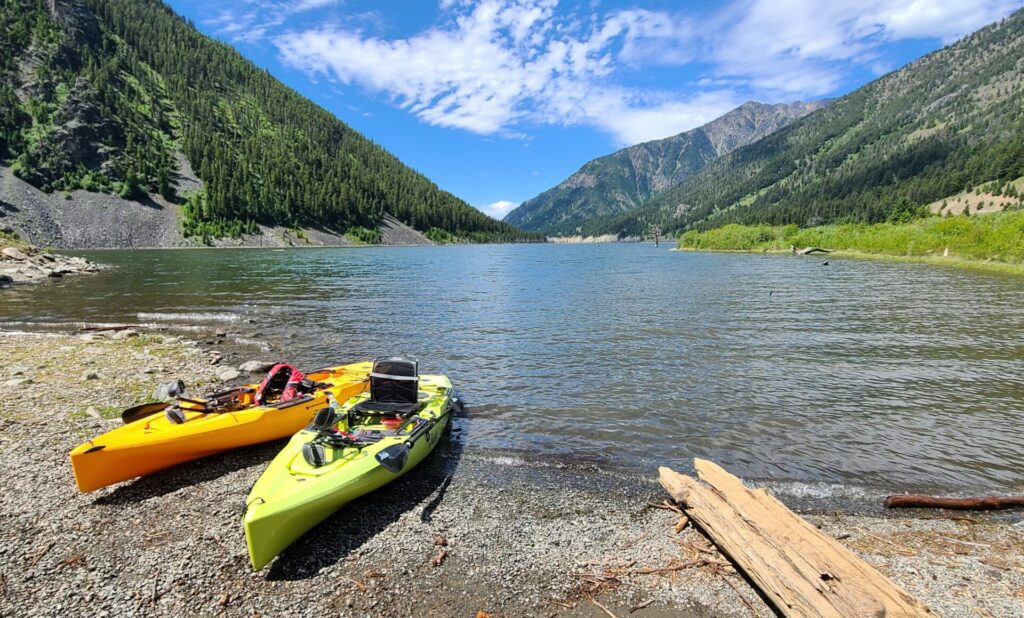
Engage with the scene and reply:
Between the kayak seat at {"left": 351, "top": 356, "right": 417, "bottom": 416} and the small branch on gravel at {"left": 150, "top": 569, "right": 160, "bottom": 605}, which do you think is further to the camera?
the kayak seat at {"left": 351, "top": 356, "right": 417, "bottom": 416}

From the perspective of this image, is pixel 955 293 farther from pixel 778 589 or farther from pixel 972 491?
pixel 778 589

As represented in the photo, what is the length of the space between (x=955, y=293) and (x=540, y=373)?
38.8 metres

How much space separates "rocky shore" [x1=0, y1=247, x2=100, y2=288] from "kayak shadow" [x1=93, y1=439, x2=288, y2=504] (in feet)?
150

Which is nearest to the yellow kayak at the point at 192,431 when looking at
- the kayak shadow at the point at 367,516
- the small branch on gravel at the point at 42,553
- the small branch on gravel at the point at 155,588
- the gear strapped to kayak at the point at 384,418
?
the gear strapped to kayak at the point at 384,418

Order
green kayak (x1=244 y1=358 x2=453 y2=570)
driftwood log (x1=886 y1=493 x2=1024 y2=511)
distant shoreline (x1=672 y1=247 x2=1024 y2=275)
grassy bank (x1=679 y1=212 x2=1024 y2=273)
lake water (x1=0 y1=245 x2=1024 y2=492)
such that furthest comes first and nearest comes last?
grassy bank (x1=679 y1=212 x2=1024 y2=273), distant shoreline (x1=672 y1=247 x2=1024 y2=275), lake water (x1=0 y1=245 x2=1024 y2=492), driftwood log (x1=886 y1=493 x2=1024 y2=511), green kayak (x1=244 y1=358 x2=453 y2=570)

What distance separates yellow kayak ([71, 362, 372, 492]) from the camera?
8.77 meters

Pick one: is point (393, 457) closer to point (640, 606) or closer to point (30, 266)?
point (640, 606)

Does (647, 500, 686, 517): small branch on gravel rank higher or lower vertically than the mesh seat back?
lower

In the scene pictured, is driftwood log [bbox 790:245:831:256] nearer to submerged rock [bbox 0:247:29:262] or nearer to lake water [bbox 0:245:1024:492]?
lake water [bbox 0:245:1024:492]

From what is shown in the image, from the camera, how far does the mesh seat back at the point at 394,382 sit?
11.8 meters

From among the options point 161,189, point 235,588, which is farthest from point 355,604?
point 161,189

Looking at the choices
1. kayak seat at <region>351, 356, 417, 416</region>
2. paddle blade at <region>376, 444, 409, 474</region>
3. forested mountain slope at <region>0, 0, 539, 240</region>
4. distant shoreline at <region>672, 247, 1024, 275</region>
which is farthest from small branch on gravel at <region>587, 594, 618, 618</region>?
forested mountain slope at <region>0, 0, 539, 240</region>

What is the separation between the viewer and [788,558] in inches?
241

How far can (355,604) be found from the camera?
6.44 metres
